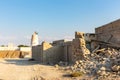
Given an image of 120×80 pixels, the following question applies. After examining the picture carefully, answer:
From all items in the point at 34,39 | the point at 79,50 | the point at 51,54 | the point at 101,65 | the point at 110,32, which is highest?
the point at 34,39

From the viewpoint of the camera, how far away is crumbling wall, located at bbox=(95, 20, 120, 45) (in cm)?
2113

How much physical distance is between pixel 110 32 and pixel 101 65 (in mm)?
7153

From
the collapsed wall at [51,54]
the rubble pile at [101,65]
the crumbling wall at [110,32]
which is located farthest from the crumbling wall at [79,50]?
the collapsed wall at [51,54]

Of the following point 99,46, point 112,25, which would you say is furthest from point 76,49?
point 112,25

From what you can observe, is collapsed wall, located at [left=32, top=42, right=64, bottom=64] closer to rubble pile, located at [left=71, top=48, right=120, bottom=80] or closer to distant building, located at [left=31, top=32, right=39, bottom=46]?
rubble pile, located at [left=71, top=48, right=120, bottom=80]

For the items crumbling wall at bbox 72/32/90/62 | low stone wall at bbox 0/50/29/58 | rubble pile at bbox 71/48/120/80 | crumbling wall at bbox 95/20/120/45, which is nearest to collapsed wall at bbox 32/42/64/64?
crumbling wall at bbox 95/20/120/45

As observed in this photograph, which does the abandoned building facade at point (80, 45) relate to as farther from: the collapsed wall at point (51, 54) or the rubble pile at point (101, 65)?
the rubble pile at point (101, 65)

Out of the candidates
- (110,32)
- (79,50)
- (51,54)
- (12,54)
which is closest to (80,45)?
(79,50)

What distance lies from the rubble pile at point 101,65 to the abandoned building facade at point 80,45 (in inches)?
42.3

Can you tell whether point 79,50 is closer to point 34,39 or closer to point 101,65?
point 101,65

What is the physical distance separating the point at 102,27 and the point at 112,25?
88.3 inches

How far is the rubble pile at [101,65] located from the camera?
14055mm

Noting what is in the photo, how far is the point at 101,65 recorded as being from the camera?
53.4 ft

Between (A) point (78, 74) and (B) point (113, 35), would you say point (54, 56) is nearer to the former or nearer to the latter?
(B) point (113, 35)
